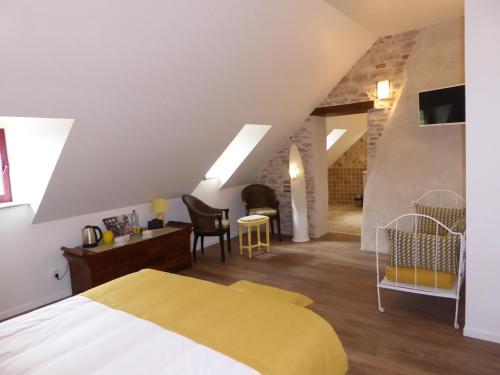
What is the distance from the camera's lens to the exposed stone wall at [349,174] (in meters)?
8.62

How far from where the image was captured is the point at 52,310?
6.88 ft

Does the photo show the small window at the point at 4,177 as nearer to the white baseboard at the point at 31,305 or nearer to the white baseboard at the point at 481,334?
the white baseboard at the point at 31,305

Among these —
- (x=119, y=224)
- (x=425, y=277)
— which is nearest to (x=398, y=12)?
(x=425, y=277)

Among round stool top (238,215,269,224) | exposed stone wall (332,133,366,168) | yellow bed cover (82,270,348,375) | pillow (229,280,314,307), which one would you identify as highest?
exposed stone wall (332,133,366,168)

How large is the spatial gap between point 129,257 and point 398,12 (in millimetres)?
4183

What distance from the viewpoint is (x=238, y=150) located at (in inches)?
229

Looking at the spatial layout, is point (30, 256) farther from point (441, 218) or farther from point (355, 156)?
point (355, 156)

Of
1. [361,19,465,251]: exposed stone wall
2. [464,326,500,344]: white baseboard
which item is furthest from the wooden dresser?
[464,326,500,344]: white baseboard

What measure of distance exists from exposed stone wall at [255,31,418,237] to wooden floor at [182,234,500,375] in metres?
1.38

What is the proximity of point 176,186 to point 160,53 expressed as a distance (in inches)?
91.9

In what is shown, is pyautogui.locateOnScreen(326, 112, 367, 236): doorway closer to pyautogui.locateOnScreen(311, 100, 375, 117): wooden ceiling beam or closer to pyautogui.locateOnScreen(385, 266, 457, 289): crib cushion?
pyautogui.locateOnScreen(311, 100, 375, 117): wooden ceiling beam

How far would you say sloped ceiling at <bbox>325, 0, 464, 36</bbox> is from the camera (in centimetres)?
386

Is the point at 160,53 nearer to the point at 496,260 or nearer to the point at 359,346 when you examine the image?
the point at 359,346

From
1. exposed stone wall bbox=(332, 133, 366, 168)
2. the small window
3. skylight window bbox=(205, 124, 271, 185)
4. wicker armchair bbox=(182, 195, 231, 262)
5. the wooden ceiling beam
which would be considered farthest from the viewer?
exposed stone wall bbox=(332, 133, 366, 168)
